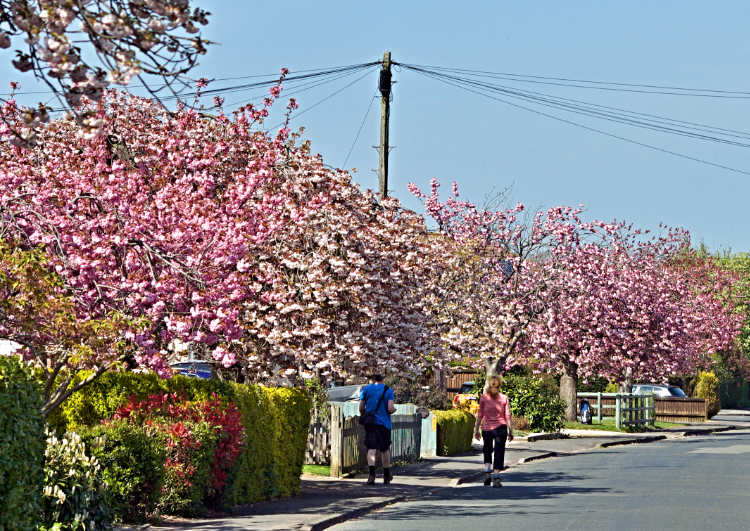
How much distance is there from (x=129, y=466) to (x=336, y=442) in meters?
7.60

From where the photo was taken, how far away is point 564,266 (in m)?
39.1

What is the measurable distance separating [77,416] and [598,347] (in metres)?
30.4

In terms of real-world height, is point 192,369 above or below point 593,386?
above

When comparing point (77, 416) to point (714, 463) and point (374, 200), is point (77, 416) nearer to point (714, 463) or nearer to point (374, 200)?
point (374, 200)

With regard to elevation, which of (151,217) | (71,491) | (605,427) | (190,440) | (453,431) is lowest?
(605,427)

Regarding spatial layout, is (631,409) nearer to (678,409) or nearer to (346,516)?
(678,409)

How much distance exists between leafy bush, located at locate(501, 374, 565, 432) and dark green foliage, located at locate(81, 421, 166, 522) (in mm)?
23685

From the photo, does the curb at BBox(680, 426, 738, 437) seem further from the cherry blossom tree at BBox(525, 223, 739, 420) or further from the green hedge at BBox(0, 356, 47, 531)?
the green hedge at BBox(0, 356, 47, 531)

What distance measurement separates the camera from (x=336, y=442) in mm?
18406

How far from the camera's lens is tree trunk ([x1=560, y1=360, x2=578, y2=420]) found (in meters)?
41.2

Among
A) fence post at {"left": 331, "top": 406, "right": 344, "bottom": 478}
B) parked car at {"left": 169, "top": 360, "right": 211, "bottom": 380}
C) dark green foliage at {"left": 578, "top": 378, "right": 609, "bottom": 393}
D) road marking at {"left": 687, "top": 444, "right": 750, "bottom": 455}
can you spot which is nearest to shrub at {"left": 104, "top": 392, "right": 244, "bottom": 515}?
parked car at {"left": 169, "top": 360, "right": 211, "bottom": 380}

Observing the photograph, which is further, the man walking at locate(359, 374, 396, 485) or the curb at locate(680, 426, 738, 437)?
the curb at locate(680, 426, 738, 437)

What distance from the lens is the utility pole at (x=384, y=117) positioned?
24562 millimetres

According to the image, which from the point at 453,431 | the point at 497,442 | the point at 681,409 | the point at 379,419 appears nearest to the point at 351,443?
the point at 379,419
